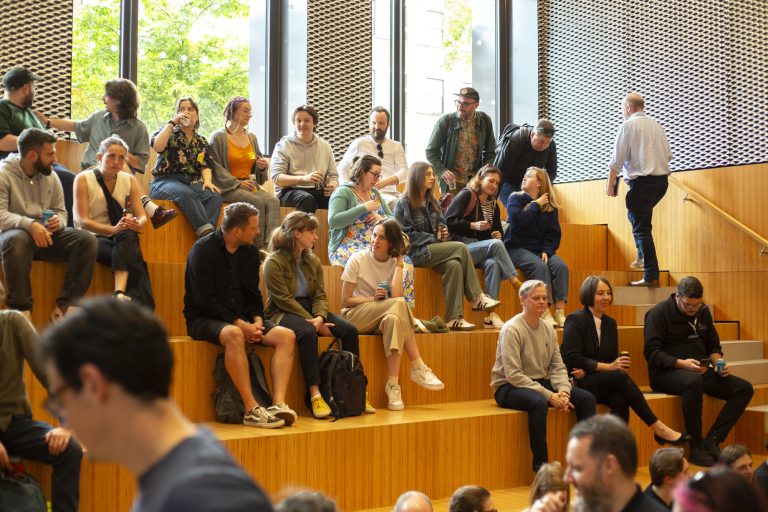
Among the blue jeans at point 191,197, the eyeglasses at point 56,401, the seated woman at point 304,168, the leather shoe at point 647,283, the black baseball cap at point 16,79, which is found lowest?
the leather shoe at point 647,283

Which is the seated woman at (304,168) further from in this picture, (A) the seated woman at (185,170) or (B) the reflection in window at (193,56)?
(B) the reflection in window at (193,56)

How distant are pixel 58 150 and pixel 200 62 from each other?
5.80ft

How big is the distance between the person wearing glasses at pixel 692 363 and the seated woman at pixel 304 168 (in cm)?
245

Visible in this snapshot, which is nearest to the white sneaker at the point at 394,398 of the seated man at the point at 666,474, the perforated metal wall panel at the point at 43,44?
the seated man at the point at 666,474

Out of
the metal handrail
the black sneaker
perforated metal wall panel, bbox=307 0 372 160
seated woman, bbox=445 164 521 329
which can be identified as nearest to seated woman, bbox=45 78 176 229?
seated woman, bbox=445 164 521 329

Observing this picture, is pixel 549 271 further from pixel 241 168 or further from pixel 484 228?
pixel 241 168

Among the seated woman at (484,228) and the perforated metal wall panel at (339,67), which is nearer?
the seated woman at (484,228)

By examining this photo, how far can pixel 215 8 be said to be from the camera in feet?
26.0

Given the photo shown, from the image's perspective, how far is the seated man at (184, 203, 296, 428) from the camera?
14.9 feet

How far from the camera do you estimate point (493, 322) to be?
20.7ft

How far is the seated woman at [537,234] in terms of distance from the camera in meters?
6.66

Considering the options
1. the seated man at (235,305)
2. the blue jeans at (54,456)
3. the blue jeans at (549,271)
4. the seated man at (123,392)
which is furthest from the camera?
the blue jeans at (549,271)

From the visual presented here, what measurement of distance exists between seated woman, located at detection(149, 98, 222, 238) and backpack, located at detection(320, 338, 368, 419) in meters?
1.47

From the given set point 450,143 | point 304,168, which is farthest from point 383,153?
point 304,168
